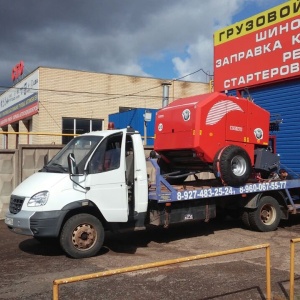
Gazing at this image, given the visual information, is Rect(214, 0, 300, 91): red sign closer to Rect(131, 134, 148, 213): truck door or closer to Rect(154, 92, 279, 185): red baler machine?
Rect(154, 92, 279, 185): red baler machine

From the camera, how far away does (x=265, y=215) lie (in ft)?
33.2

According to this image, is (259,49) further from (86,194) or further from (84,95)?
(84,95)

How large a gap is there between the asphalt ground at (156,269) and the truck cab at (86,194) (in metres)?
0.51

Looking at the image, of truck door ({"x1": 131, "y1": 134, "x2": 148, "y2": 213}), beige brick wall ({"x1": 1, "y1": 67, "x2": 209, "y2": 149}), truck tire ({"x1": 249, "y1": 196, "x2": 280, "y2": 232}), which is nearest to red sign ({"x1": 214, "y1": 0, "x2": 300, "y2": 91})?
truck tire ({"x1": 249, "y1": 196, "x2": 280, "y2": 232})

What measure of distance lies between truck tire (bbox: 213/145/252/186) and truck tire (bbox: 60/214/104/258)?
290 cm

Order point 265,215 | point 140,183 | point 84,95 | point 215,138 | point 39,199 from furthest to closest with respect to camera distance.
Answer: point 84,95
point 265,215
point 215,138
point 140,183
point 39,199

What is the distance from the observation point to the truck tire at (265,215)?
32.1 ft

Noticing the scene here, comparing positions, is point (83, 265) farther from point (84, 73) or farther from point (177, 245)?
point (84, 73)

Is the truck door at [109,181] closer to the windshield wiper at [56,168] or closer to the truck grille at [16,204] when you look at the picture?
the windshield wiper at [56,168]

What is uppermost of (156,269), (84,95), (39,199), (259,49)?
(84,95)

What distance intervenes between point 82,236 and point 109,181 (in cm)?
106

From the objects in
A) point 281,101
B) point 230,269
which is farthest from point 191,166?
point 281,101

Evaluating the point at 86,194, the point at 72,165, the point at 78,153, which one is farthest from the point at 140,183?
the point at 72,165

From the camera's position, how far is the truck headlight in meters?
7.12
